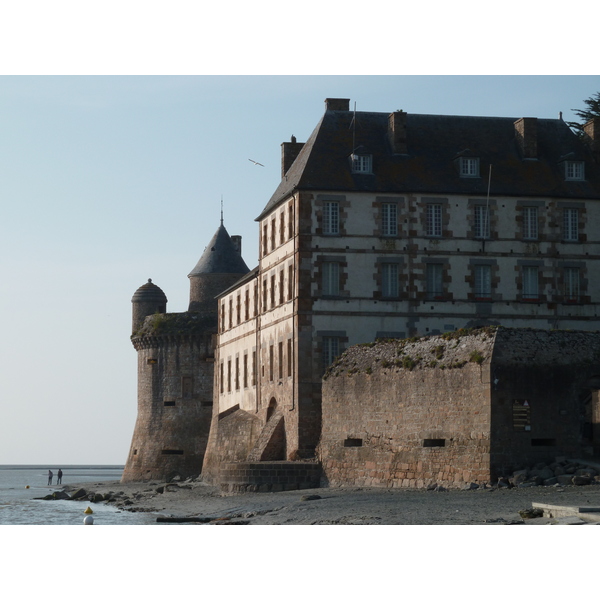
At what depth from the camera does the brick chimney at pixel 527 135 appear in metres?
54.7

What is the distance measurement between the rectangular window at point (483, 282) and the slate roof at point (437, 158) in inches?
120

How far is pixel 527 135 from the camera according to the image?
54906mm

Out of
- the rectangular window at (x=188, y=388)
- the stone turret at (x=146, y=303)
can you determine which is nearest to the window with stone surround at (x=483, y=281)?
the rectangular window at (x=188, y=388)

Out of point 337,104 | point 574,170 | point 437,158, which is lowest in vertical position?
point 574,170

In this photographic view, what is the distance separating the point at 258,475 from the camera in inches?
1832

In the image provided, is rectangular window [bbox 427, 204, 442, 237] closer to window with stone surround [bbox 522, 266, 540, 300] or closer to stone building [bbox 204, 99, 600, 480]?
stone building [bbox 204, 99, 600, 480]

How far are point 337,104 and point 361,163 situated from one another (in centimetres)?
388

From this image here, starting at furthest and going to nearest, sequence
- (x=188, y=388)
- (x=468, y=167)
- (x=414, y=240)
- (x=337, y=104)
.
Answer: (x=188, y=388), (x=337, y=104), (x=468, y=167), (x=414, y=240)

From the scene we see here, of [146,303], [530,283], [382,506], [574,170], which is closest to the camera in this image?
[382,506]

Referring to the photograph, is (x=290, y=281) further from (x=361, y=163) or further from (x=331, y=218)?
(x=361, y=163)

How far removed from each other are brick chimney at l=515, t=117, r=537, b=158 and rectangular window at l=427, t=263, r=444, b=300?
258 inches

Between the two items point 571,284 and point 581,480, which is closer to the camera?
point 581,480

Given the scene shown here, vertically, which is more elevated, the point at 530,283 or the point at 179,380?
the point at 530,283

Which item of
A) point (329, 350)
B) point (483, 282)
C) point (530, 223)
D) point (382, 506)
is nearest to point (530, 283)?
point (483, 282)
